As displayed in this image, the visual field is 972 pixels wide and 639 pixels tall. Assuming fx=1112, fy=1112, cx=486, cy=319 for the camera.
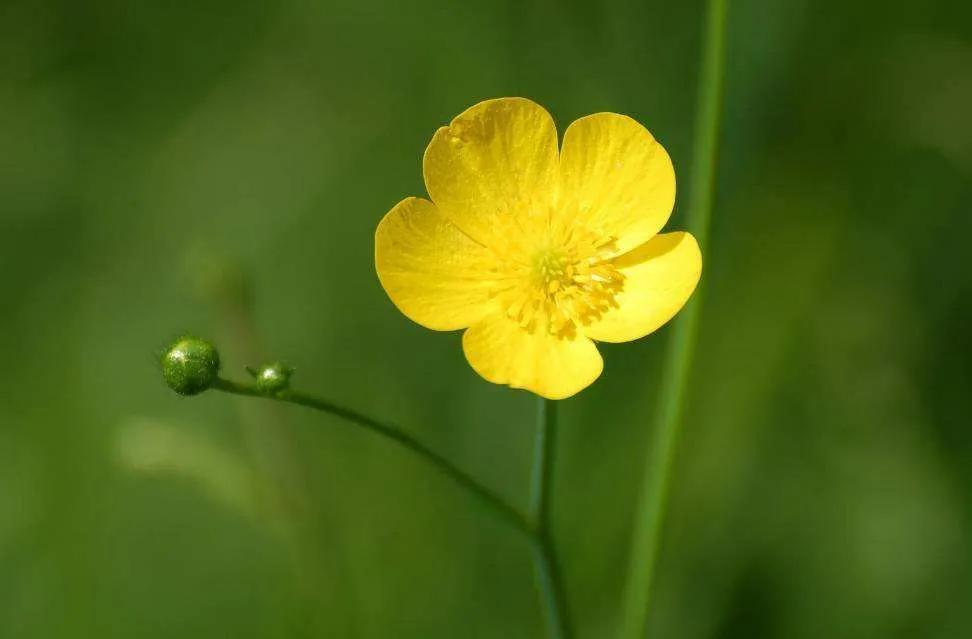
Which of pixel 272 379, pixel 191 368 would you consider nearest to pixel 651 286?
pixel 272 379

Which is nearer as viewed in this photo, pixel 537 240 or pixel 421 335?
pixel 537 240

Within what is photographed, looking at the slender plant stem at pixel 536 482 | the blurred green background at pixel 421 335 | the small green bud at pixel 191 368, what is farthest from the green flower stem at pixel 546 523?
the blurred green background at pixel 421 335

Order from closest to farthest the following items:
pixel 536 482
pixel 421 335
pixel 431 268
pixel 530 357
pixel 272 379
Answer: pixel 272 379 → pixel 536 482 → pixel 530 357 → pixel 431 268 → pixel 421 335

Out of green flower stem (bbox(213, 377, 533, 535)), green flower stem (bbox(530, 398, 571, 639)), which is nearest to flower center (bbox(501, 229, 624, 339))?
green flower stem (bbox(530, 398, 571, 639))

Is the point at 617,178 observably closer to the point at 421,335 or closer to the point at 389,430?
A: the point at 389,430

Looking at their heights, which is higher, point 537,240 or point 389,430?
point 537,240

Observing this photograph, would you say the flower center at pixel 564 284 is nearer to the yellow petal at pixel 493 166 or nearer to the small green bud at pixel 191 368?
the yellow petal at pixel 493 166

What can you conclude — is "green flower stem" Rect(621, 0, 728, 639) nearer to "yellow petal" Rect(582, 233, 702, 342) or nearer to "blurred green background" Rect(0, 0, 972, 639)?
"yellow petal" Rect(582, 233, 702, 342)
